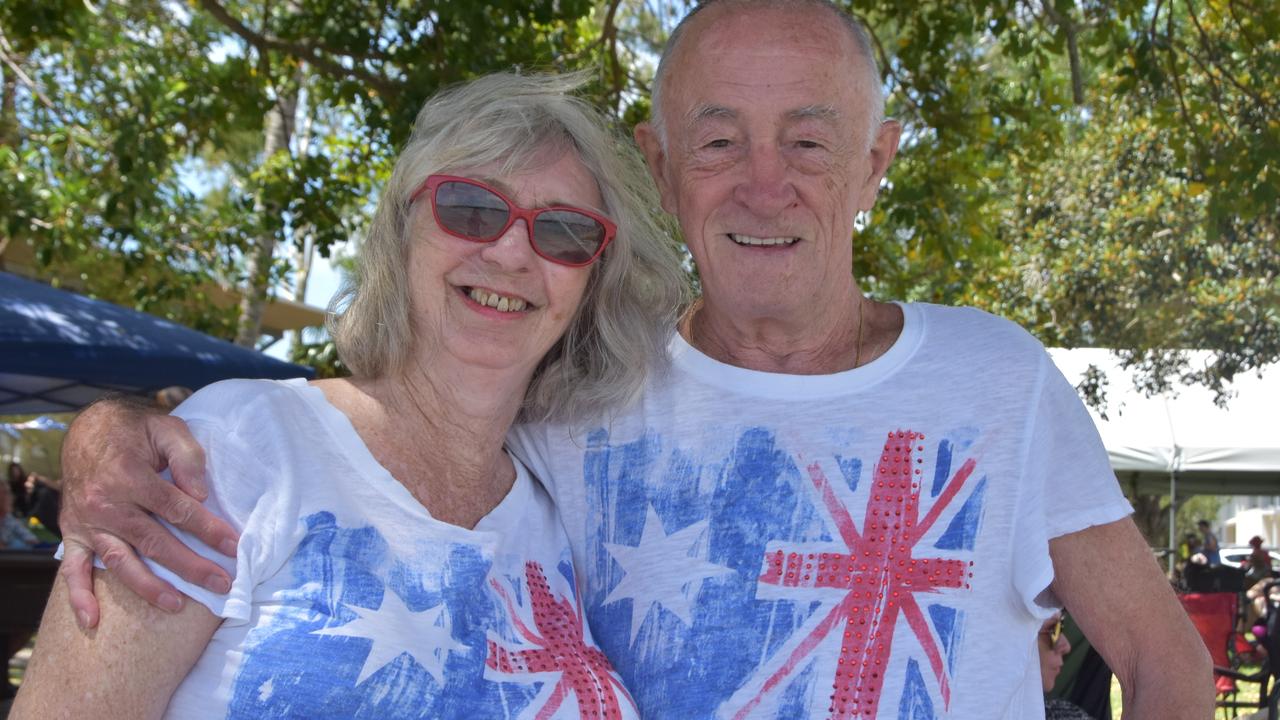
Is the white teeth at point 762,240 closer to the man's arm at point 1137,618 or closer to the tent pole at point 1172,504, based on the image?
the man's arm at point 1137,618

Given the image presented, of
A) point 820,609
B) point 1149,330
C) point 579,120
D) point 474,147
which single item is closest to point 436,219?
point 474,147

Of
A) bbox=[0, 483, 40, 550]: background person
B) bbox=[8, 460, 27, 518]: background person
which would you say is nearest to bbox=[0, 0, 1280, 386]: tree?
bbox=[0, 483, 40, 550]: background person

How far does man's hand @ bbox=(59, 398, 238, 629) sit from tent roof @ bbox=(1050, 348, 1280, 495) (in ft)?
37.6

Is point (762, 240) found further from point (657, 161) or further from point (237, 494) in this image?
point (237, 494)

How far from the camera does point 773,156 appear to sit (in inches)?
83.4

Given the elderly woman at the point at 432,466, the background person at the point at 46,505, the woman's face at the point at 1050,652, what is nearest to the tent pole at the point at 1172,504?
the woman's face at the point at 1050,652

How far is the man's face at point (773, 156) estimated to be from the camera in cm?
211

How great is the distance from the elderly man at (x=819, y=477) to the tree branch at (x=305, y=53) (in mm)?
4005

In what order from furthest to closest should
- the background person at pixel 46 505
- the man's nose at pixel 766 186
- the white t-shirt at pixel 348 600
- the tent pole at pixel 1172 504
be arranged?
the tent pole at pixel 1172 504 < the background person at pixel 46 505 < the man's nose at pixel 766 186 < the white t-shirt at pixel 348 600

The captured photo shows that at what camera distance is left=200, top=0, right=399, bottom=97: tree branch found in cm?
587

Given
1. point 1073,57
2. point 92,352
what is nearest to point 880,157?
point 1073,57

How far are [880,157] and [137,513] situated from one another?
1412 mm

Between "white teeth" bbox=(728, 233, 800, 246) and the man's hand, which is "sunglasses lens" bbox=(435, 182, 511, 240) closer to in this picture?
"white teeth" bbox=(728, 233, 800, 246)

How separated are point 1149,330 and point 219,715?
13.0 meters
